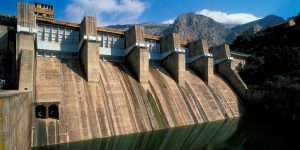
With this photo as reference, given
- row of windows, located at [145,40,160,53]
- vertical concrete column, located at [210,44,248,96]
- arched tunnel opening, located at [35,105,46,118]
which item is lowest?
arched tunnel opening, located at [35,105,46,118]

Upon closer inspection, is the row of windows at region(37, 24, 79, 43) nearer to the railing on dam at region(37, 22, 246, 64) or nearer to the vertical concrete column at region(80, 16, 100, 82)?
the railing on dam at region(37, 22, 246, 64)

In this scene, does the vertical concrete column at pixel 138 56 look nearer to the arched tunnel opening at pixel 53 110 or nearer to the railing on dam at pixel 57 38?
the railing on dam at pixel 57 38

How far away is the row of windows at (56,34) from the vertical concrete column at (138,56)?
6.57 metres

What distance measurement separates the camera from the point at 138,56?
29297mm

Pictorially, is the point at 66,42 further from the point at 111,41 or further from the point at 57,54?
the point at 111,41

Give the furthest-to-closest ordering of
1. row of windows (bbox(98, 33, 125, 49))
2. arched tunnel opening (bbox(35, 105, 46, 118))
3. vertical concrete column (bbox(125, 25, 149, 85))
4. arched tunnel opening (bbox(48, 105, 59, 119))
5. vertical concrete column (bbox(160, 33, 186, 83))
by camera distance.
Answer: vertical concrete column (bbox(160, 33, 186, 83))
row of windows (bbox(98, 33, 125, 49))
vertical concrete column (bbox(125, 25, 149, 85))
arched tunnel opening (bbox(48, 105, 59, 119))
arched tunnel opening (bbox(35, 105, 46, 118))

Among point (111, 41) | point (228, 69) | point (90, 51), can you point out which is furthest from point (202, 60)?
point (90, 51)

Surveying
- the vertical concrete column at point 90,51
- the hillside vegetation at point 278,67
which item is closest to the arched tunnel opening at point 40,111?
the vertical concrete column at point 90,51

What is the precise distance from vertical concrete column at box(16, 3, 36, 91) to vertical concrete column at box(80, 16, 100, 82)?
5.24 metres

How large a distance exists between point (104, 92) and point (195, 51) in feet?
65.0

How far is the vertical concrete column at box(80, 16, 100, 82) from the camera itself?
2527 cm

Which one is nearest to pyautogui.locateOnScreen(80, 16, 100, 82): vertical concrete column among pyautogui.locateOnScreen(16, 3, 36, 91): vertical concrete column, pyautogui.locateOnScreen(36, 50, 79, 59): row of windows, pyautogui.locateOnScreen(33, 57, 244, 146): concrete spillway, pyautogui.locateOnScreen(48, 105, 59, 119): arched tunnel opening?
pyautogui.locateOnScreen(33, 57, 244, 146): concrete spillway

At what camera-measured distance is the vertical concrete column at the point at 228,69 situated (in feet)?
128

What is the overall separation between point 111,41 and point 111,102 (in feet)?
32.8
